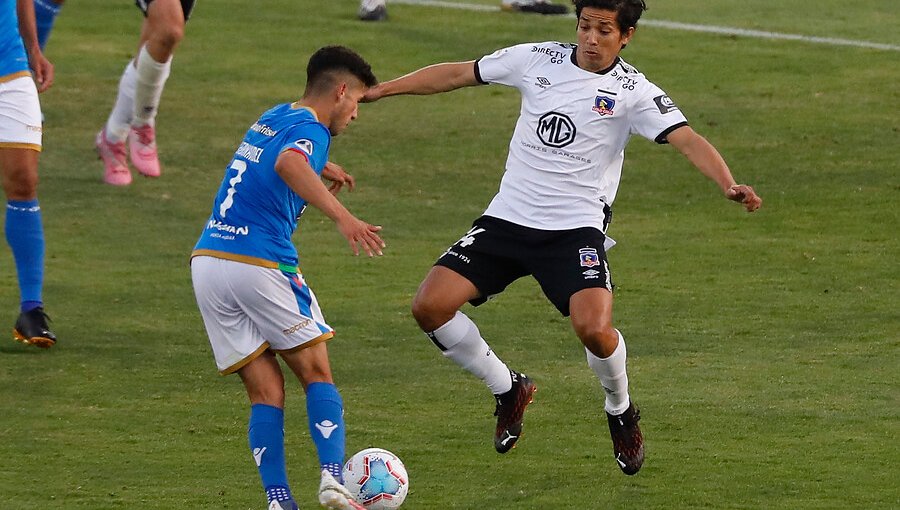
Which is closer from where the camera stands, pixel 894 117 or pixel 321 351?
pixel 321 351

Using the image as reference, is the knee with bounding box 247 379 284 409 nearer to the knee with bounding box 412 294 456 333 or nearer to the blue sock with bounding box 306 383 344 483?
the blue sock with bounding box 306 383 344 483

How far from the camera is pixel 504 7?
1641 cm

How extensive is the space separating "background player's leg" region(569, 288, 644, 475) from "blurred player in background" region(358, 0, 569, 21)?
33.4ft

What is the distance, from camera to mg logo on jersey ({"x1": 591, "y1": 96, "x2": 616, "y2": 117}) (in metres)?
6.43

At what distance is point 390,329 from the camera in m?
8.34

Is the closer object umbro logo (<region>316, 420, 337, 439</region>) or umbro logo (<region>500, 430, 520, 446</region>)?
umbro logo (<region>316, 420, 337, 439</region>)

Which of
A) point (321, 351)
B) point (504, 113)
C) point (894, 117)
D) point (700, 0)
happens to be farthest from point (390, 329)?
point (700, 0)

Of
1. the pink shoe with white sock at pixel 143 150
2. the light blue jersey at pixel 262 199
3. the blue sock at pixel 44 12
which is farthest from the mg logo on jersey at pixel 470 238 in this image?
the pink shoe with white sock at pixel 143 150

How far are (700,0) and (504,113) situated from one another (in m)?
4.85

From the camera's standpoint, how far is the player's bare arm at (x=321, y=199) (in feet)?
16.9

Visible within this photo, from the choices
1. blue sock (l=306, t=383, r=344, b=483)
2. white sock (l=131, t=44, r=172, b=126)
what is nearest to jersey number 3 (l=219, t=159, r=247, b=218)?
blue sock (l=306, t=383, r=344, b=483)

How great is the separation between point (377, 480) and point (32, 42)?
356cm

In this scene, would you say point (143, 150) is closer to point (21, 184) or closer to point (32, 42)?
point (32, 42)

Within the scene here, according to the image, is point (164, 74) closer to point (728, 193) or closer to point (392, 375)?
point (392, 375)
